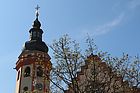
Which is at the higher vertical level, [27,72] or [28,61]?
[28,61]

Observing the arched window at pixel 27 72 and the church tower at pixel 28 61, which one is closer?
the church tower at pixel 28 61

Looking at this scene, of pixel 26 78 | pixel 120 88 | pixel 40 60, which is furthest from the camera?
pixel 26 78

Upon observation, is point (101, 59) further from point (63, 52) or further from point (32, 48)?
point (32, 48)

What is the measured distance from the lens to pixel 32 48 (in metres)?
43.2

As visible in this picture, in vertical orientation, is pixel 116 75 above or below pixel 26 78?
below

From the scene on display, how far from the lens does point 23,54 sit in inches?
1703

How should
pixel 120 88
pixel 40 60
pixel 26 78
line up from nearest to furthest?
1. pixel 120 88
2. pixel 40 60
3. pixel 26 78

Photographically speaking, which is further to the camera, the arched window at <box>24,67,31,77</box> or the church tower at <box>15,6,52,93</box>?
the arched window at <box>24,67,31,77</box>

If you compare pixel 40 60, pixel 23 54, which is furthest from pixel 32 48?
pixel 40 60

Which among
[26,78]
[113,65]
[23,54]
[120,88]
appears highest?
[23,54]

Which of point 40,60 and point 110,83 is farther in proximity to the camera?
point 40,60

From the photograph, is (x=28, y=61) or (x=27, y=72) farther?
(x=28, y=61)

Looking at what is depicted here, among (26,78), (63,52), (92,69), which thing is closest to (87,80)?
(92,69)

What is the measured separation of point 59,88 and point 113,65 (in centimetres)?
308
